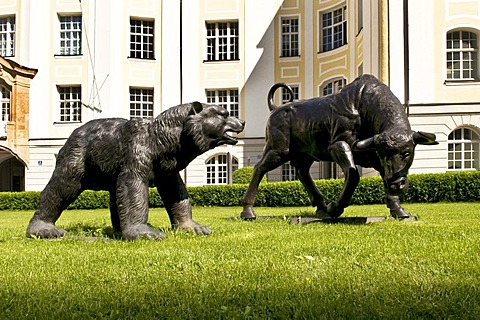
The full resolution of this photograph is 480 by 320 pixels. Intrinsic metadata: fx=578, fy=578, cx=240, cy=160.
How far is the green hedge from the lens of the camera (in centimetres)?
1903

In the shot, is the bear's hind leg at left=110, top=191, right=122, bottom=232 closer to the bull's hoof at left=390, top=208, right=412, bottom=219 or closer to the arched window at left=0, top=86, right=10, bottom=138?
the bull's hoof at left=390, top=208, right=412, bottom=219

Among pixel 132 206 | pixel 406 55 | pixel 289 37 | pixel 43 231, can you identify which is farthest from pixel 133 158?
pixel 289 37

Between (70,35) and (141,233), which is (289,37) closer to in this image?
(70,35)

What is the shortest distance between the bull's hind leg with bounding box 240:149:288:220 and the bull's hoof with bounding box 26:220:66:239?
13.1 feet

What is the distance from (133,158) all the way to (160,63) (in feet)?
87.7

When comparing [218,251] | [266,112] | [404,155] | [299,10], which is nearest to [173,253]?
[218,251]

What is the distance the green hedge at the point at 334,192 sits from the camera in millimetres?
19031

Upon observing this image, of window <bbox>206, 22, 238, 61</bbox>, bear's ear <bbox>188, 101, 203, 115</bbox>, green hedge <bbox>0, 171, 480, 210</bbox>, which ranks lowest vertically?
green hedge <bbox>0, 171, 480, 210</bbox>

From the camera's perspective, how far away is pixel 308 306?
3.28 m

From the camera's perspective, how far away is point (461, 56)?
24.9 meters

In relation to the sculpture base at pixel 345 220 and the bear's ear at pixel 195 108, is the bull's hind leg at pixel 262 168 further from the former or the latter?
the bear's ear at pixel 195 108

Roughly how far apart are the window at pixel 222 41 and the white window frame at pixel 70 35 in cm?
723

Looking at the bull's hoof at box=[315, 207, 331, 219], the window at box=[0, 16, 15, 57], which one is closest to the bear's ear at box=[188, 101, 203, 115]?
the bull's hoof at box=[315, 207, 331, 219]

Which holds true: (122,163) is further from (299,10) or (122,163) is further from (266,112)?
(299,10)
